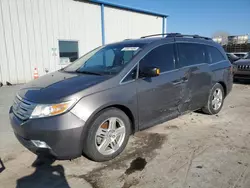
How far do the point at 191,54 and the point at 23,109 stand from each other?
3.25 m

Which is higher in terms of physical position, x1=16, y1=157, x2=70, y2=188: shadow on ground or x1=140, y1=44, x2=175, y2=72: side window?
x1=140, y1=44, x2=175, y2=72: side window

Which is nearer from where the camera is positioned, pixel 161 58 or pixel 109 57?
pixel 161 58

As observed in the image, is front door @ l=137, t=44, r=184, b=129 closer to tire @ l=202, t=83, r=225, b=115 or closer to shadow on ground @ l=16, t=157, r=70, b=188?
tire @ l=202, t=83, r=225, b=115

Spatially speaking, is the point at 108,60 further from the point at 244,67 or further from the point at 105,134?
the point at 244,67

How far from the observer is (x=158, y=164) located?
120 inches

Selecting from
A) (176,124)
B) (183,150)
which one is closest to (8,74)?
(176,124)

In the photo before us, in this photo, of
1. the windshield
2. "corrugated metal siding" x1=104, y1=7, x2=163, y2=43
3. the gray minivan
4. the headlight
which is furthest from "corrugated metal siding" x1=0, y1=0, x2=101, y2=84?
the headlight

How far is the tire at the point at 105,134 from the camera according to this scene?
291 centimetres

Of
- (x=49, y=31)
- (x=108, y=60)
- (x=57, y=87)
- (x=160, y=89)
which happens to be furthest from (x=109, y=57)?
(x=49, y=31)

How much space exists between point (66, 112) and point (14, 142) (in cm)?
→ 183

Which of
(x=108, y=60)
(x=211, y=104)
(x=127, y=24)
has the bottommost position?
(x=211, y=104)

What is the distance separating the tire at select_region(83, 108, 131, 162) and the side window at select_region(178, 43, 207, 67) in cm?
164

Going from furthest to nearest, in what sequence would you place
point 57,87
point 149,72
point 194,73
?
point 194,73 → point 149,72 → point 57,87

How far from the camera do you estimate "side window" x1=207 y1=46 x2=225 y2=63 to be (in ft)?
16.0
